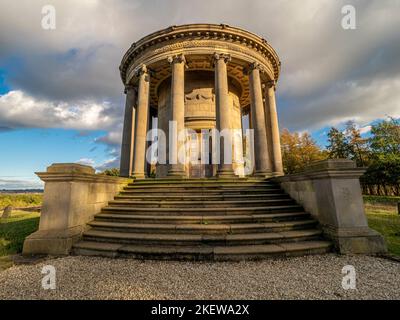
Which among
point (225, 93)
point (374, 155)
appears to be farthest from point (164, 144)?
point (374, 155)

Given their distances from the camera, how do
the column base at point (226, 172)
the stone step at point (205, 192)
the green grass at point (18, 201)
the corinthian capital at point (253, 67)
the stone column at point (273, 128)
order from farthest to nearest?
1. the green grass at point (18, 201)
2. the stone column at point (273, 128)
3. the corinthian capital at point (253, 67)
4. the column base at point (226, 172)
5. the stone step at point (205, 192)

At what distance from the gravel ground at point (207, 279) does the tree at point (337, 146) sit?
40.8 m

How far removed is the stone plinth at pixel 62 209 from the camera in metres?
4.81

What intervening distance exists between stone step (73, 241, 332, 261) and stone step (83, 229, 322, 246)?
0.15 m

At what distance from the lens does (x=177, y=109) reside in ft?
36.2

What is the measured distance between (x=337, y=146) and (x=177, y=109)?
132 ft

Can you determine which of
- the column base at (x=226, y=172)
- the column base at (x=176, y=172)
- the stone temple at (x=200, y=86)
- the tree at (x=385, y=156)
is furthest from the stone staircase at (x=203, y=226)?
the tree at (x=385, y=156)

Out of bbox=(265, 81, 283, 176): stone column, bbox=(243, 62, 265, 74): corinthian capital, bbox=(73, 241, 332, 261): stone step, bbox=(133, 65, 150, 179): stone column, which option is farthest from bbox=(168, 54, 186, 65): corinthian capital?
bbox=(73, 241, 332, 261): stone step

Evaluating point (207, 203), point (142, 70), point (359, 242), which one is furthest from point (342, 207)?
point (142, 70)

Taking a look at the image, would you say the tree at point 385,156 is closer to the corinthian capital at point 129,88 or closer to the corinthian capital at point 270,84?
the corinthian capital at point 270,84

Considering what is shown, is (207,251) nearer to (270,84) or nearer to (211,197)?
(211,197)

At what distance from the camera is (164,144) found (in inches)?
568

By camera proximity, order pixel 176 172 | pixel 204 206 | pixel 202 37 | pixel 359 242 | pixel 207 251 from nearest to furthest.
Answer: pixel 207 251 → pixel 359 242 → pixel 204 206 → pixel 176 172 → pixel 202 37
